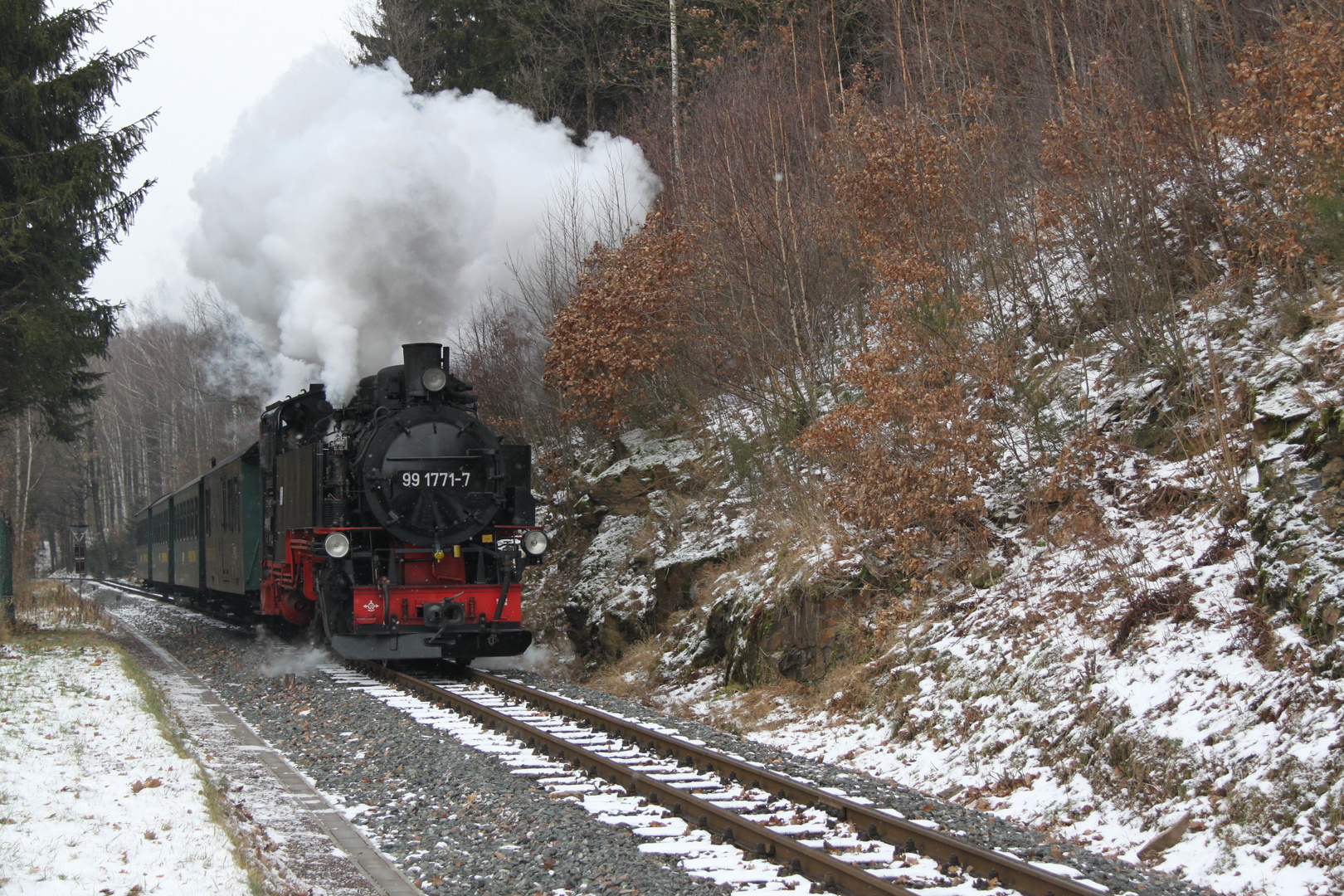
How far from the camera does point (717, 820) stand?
229 inches

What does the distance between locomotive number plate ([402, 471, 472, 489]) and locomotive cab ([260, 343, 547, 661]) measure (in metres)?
0.01

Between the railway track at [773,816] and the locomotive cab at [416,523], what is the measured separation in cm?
283

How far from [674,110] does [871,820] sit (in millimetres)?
15048

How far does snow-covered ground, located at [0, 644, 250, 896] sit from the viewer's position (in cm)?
473

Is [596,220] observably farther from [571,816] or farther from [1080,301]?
[571,816]

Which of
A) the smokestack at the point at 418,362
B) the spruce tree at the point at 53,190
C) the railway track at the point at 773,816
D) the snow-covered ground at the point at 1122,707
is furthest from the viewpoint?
the spruce tree at the point at 53,190

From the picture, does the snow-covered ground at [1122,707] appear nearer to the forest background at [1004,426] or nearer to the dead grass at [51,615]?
the forest background at [1004,426]

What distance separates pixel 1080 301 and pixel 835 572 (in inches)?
159

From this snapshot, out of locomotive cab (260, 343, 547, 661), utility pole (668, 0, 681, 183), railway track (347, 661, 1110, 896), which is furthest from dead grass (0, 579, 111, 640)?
utility pole (668, 0, 681, 183)

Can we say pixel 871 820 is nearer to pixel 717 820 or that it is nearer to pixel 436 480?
pixel 717 820

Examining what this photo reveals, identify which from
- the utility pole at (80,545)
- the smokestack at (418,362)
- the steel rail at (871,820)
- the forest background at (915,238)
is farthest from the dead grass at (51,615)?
the utility pole at (80,545)

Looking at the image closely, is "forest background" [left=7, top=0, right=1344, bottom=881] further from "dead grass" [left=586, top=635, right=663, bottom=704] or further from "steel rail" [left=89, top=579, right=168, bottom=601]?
"steel rail" [left=89, top=579, right=168, bottom=601]

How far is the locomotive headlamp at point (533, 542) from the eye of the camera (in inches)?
496

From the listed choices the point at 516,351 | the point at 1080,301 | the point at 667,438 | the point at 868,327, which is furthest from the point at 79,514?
the point at 1080,301
